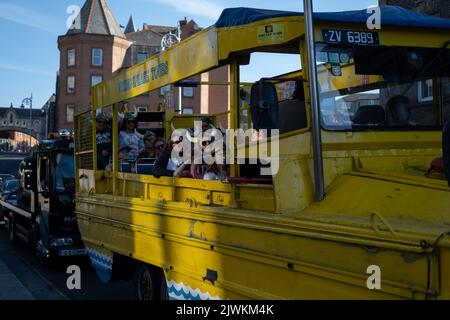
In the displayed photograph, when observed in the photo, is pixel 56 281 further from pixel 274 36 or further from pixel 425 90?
pixel 425 90

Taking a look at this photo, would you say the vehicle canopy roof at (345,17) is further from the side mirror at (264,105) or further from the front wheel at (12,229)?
the front wheel at (12,229)

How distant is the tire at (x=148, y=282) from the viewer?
5.10m

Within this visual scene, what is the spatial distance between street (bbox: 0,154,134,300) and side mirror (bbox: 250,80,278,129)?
4.28 m

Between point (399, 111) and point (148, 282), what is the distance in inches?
112

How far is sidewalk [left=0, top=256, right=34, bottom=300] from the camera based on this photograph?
7016 millimetres

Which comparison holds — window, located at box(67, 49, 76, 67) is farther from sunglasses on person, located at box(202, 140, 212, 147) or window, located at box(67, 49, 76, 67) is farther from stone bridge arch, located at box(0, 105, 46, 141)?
sunglasses on person, located at box(202, 140, 212, 147)

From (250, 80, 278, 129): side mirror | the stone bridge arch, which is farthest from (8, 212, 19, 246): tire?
the stone bridge arch

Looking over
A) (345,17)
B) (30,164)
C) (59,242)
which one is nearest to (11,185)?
(30,164)

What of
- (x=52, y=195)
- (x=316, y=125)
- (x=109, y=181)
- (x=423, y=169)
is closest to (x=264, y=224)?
(x=316, y=125)

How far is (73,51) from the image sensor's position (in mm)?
50562

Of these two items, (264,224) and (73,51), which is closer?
(264,224)

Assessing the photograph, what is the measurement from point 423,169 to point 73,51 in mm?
50389
